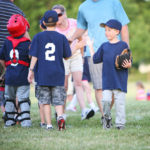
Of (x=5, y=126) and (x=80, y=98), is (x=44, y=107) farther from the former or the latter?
(x=80, y=98)

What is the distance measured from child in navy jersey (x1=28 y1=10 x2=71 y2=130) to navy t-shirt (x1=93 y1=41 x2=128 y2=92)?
60 cm

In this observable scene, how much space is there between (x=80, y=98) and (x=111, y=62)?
2.39 metres

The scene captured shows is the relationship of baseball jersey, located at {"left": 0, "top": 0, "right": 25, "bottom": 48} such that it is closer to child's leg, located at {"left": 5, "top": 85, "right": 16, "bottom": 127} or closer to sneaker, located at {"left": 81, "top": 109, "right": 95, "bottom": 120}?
child's leg, located at {"left": 5, "top": 85, "right": 16, "bottom": 127}

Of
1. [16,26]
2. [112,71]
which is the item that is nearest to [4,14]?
[16,26]

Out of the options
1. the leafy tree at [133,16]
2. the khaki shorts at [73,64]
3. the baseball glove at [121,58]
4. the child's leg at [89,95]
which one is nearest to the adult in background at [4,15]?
the khaki shorts at [73,64]

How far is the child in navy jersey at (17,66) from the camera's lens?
239 inches

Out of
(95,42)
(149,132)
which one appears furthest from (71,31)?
(149,132)

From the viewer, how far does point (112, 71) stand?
552 cm

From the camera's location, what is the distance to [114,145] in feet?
14.0

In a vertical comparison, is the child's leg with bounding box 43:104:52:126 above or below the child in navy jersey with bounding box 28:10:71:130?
below

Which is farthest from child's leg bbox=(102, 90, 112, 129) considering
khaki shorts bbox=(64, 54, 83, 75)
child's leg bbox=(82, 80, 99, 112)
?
child's leg bbox=(82, 80, 99, 112)

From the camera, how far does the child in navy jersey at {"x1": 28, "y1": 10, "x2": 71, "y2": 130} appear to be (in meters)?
5.66

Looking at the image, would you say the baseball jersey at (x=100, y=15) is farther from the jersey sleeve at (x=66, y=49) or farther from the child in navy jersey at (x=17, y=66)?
the child in navy jersey at (x=17, y=66)

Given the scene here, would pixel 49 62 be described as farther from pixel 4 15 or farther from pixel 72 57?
pixel 72 57
